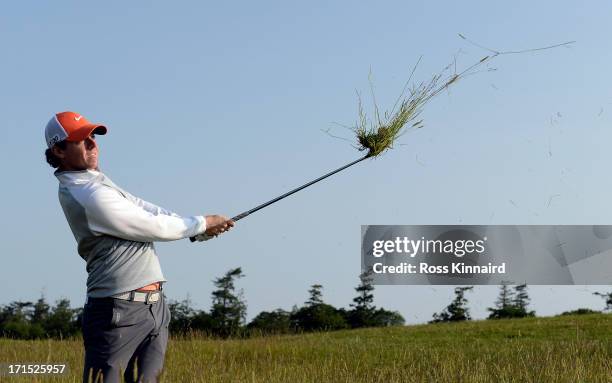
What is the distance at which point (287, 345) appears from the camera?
626 inches

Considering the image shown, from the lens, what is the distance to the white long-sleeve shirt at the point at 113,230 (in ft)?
16.3

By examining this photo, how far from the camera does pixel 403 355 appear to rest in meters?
14.2

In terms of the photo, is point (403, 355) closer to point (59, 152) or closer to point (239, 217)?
point (239, 217)

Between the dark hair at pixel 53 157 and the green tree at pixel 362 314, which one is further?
the green tree at pixel 362 314

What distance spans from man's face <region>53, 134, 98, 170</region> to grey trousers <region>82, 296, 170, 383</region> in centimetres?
86

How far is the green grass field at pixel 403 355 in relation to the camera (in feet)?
32.4

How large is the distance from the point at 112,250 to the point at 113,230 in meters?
0.15

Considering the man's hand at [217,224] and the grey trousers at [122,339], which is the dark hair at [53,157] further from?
the man's hand at [217,224]

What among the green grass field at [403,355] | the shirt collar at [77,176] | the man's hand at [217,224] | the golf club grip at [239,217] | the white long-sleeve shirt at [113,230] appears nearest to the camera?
the white long-sleeve shirt at [113,230]

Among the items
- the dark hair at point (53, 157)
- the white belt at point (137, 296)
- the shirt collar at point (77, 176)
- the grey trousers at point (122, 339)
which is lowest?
the grey trousers at point (122, 339)

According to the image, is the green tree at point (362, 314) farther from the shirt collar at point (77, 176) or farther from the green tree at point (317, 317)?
the shirt collar at point (77, 176)

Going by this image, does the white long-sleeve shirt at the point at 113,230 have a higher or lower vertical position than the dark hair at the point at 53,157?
lower

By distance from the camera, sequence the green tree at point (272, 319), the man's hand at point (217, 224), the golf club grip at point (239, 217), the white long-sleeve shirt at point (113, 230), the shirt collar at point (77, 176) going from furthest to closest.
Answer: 1. the green tree at point (272, 319)
2. the golf club grip at point (239, 217)
3. the man's hand at point (217, 224)
4. the shirt collar at point (77, 176)
5. the white long-sleeve shirt at point (113, 230)

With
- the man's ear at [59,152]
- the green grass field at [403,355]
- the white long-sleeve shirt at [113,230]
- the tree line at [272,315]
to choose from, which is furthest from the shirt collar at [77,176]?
the tree line at [272,315]
